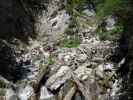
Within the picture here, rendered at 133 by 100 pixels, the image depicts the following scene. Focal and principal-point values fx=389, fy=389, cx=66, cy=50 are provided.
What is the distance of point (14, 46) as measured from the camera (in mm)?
20812

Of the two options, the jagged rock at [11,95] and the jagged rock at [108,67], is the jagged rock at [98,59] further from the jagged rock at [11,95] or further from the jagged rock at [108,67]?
the jagged rock at [11,95]

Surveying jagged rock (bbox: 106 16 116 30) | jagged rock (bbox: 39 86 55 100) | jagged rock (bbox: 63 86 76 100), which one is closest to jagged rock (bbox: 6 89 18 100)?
jagged rock (bbox: 39 86 55 100)

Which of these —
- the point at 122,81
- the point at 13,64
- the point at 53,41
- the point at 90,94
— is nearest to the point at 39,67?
the point at 13,64

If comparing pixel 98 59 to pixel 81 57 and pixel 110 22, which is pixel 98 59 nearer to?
pixel 81 57

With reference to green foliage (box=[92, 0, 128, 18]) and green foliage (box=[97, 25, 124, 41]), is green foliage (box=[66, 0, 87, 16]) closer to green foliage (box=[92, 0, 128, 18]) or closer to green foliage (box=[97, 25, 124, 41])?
green foliage (box=[92, 0, 128, 18])

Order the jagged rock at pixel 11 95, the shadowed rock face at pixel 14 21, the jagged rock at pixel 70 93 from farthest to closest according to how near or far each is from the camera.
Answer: the shadowed rock face at pixel 14 21
the jagged rock at pixel 11 95
the jagged rock at pixel 70 93

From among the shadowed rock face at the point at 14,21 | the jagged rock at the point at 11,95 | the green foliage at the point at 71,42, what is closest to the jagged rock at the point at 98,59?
the green foliage at the point at 71,42

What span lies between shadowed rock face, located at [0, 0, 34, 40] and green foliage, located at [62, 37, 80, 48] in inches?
137

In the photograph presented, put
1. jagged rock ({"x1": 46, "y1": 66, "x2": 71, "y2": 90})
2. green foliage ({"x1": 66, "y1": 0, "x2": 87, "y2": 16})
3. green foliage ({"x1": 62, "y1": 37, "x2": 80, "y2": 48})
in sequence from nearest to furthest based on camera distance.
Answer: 1. jagged rock ({"x1": 46, "y1": 66, "x2": 71, "y2": 90})
2. green foliage ({"x1": 62, "y1": 37, "x2": 80, "y2": 48})
3. green foliage ({"x1": 66, "y1": 0, "x2": 87, "y2": 16})

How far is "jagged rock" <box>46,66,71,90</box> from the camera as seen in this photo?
14421mm

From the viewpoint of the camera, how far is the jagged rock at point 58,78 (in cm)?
1442

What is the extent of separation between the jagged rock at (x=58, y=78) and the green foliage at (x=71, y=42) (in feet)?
12.7

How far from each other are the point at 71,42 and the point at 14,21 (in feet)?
14.8

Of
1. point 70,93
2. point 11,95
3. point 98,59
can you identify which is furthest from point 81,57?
point 11,95
